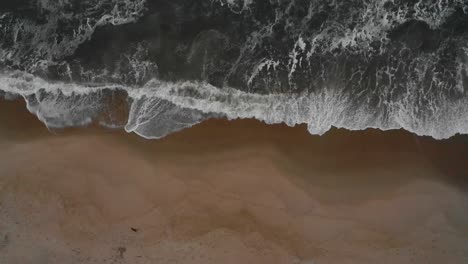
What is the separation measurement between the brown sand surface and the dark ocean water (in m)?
0.25

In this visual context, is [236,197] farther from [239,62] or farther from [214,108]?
[239,62]

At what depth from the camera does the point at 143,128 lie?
14.4 ft

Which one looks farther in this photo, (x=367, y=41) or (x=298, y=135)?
(x=298, y=135)

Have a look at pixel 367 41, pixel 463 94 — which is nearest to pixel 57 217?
pixel 367 41

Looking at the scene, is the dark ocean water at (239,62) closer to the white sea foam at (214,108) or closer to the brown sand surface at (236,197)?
the white sea foam at (214,108)

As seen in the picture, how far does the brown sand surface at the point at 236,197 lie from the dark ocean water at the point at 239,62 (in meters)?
0.25

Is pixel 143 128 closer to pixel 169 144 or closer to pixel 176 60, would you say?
pixel 169 144

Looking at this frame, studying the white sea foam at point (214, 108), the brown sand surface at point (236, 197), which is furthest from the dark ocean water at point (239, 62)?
the brown sand surface at point (236, 197)

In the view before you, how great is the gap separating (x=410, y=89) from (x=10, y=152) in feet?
11.2

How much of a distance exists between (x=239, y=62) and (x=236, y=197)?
111 cm

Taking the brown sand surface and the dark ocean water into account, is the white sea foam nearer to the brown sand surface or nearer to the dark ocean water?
the dark ocean water

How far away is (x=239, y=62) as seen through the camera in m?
4.24

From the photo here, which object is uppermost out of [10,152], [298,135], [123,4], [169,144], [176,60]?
[123,4]

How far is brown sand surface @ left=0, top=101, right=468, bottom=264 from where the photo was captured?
4246 millimetres
